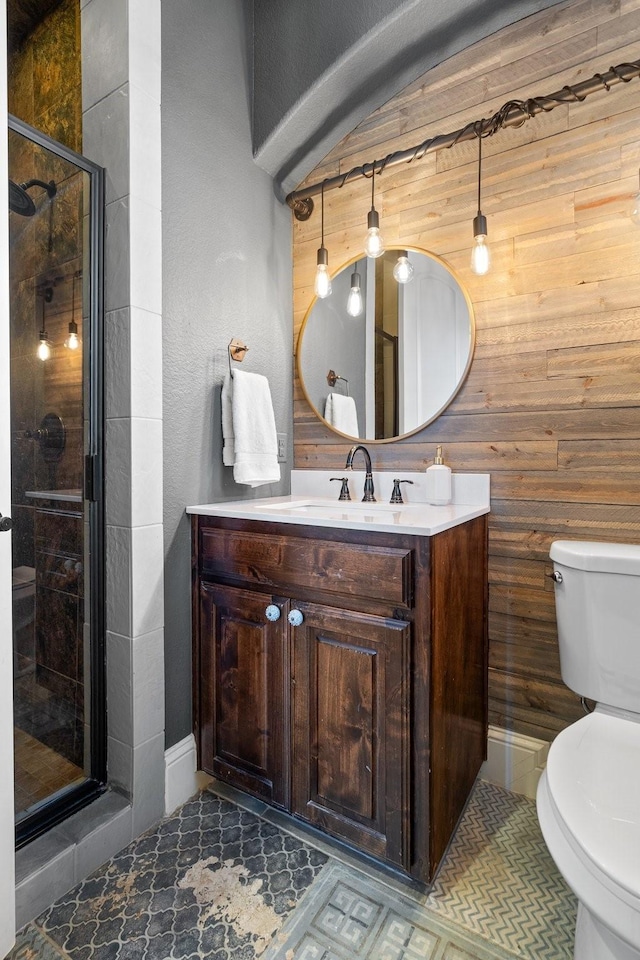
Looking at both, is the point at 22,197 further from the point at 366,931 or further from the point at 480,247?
the point at 366,931

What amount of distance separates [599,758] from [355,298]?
163 cm

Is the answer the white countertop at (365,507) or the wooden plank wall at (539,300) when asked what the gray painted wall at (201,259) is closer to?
the white countertop at (365,507)

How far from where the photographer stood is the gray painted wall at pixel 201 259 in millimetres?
1533

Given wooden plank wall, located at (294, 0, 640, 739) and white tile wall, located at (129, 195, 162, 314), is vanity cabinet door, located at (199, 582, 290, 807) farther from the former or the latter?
white tile wall, located at (129, 195, 162, 314)

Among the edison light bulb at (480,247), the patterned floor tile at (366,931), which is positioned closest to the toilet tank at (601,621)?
the patterned floor tile at (366,931)

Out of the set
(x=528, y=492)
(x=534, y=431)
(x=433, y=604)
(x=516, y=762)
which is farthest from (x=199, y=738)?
A: (x=534, y=431)

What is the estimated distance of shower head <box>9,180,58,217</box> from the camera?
124 centimetres

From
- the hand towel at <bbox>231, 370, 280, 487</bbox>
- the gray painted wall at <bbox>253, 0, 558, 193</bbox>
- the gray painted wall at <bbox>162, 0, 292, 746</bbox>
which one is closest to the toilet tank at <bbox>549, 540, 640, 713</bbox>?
the hand towel at <bbox>231, 370, 280, 487</bbox>

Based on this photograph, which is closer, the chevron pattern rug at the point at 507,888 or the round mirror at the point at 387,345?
the chevron pattern rug at the point at 507,888

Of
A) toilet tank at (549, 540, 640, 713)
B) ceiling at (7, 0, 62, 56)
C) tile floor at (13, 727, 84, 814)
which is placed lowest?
tile floor at (13, 727, 84, 814)

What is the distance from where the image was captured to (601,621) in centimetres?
128

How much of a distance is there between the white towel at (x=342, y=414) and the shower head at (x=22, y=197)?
113cm

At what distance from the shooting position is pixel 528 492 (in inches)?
62.4

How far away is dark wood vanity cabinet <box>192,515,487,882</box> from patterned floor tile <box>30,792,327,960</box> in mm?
129
